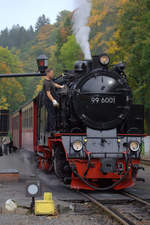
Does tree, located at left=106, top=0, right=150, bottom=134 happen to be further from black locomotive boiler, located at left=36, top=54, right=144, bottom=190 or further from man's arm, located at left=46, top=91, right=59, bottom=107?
man's arm, located at left=46, top=91, right=59, bottom=107

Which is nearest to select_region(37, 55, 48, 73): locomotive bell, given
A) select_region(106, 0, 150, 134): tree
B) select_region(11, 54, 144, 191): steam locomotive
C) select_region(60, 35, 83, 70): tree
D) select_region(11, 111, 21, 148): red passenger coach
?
select_region(11, 54, 144, 191): steam locomotive

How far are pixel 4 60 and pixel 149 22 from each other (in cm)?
4087

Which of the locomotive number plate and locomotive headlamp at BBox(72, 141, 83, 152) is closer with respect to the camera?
locomotive headlamp at BBox(72, 141, 83, 152)

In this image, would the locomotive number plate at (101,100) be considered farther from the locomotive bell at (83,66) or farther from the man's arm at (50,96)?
the man's arm at (50,96)

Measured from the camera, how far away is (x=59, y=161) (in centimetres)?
1062

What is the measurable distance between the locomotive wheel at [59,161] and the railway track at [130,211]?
1.26 metres

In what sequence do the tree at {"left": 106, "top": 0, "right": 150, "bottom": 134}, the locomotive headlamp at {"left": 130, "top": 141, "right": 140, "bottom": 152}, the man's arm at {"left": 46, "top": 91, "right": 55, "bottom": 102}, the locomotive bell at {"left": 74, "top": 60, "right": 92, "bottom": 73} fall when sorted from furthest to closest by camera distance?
the tree at {"left": 106, "top": 0, "right": 150, "bottom": 134}, the locomotive bell at {"left": 74, "top": 60, "right": 92, "bottom": 73}, the man's arm at {"left": 46, "top": 91, "right": 55, "bottom": 102}, the locomotive headlamp at {"left": 130, "top": 141, "right": 140, "bottom": 152}

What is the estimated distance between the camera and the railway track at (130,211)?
274 inches

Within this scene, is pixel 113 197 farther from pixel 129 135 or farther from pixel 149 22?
pixel 149 22

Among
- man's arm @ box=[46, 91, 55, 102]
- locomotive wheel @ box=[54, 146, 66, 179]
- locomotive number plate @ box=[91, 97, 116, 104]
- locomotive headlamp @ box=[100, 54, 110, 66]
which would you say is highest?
locomotive headlamp @ box=[100, 54, 110, 66]

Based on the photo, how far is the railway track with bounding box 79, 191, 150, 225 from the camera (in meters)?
6.96

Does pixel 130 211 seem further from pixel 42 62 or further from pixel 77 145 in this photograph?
pixel 42 62

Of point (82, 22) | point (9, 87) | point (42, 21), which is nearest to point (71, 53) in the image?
point (9, 87)

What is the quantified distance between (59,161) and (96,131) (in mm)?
1231
